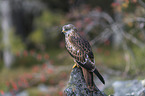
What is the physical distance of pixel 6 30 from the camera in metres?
11.3

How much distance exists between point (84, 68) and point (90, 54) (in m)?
0.26

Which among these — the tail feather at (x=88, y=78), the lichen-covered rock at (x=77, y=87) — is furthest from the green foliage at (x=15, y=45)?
the tail feather at (x=88, y=78)

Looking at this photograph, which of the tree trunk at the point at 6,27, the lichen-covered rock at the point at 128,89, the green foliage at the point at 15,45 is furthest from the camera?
the tree trunk at the point at 6,27

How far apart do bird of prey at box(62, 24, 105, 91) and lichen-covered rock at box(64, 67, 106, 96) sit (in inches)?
5.7

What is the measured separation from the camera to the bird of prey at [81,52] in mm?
3502

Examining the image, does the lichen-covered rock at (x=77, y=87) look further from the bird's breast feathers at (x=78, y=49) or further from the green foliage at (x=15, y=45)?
the green foliage at (x=15, y=45)

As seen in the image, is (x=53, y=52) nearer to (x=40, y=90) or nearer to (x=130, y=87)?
(x=40, y=90)

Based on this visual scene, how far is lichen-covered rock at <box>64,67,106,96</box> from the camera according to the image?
3568 millimetres

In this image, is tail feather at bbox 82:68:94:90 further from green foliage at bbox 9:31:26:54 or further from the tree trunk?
the tree trunk

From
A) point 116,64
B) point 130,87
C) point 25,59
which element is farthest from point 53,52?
point 130,87

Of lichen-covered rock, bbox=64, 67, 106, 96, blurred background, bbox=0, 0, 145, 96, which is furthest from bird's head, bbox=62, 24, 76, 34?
blurred background, bbox=0, 0, 145, 96

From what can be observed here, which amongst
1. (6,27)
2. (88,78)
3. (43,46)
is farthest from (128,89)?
(6,27)

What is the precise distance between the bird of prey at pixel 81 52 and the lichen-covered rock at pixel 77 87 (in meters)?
0.15

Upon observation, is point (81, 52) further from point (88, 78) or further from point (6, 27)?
point (6, 27)
